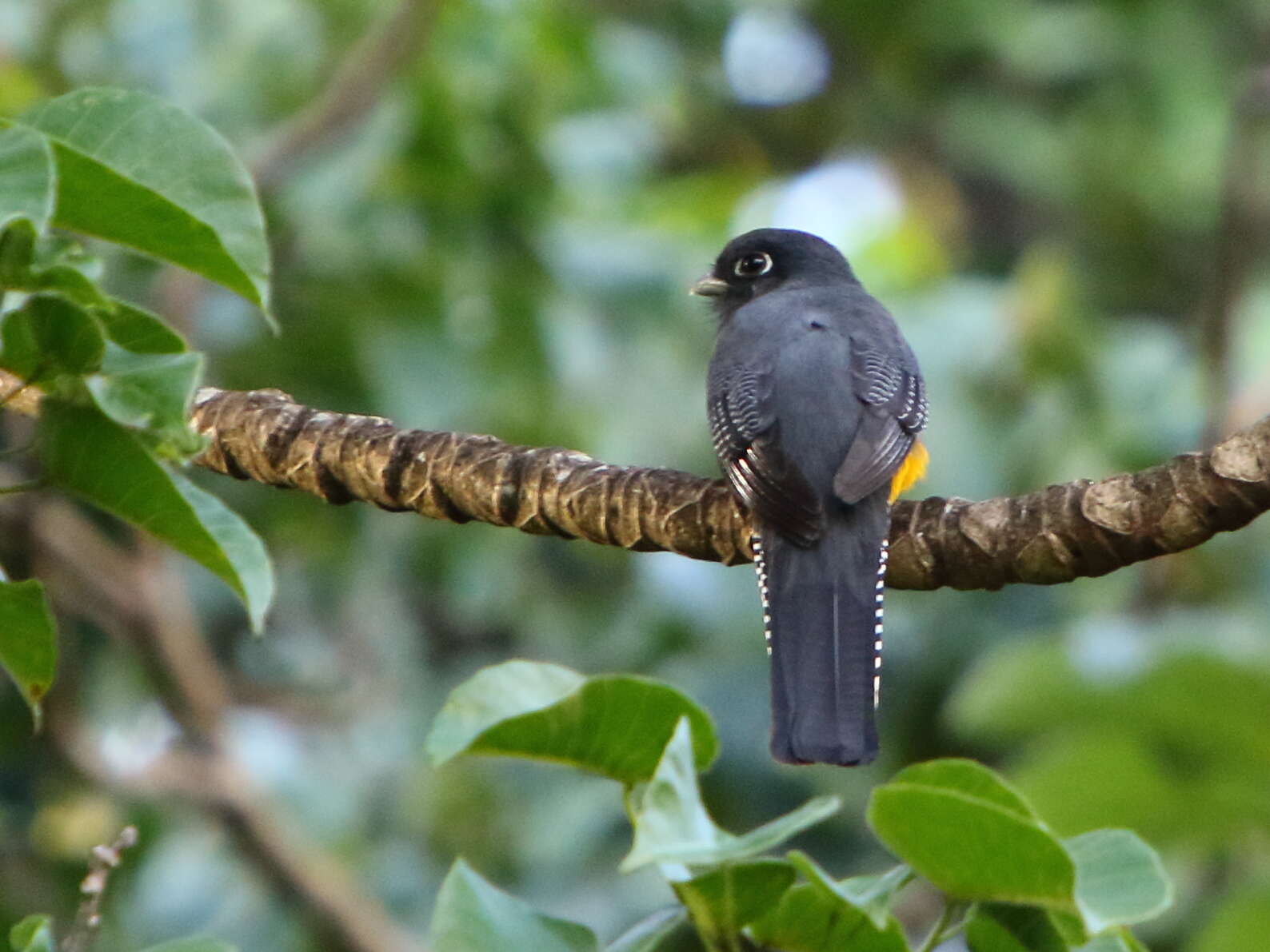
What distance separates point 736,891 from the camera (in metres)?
1.93

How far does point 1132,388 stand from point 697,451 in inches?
56.0

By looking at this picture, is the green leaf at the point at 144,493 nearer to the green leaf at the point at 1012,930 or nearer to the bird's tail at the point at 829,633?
the green leaf at the point at 1012,930

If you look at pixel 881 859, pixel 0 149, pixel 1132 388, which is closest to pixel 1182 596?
pixel 1132 388

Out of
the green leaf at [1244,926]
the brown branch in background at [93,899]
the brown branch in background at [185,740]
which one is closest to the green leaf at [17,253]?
the brown branch in background at [93,899]

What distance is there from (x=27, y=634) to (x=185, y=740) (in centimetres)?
315

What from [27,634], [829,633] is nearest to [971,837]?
[27,634]

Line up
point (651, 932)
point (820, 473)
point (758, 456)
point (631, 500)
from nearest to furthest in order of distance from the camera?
point (651, 932) < point (631, 500) < point (758, 456) < point (820, 473)

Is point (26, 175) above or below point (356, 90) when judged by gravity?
below

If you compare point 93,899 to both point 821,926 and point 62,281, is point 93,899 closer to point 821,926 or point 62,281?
point 62,281

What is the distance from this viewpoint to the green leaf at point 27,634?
200cm

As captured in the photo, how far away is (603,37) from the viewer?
20.0ft

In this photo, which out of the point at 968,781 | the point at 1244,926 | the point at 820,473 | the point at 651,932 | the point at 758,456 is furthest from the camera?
the point at 820,473

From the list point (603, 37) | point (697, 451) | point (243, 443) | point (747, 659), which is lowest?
point (243, 443)

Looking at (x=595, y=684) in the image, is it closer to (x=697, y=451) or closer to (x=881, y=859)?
(x=881, y=859)
